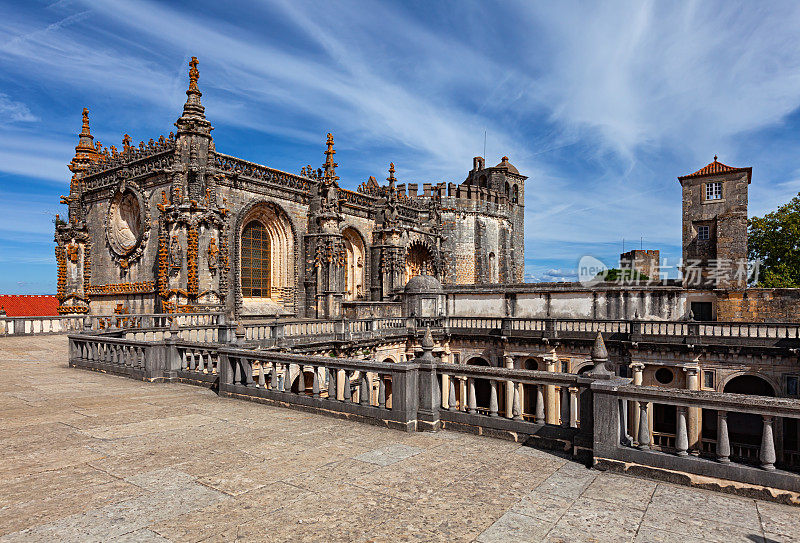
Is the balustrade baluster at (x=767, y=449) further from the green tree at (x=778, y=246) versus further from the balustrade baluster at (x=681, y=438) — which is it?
the green tree at (x=778, y=246)

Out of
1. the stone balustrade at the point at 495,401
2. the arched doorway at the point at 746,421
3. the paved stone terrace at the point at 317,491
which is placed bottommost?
the arched doorway at the point at 746,421

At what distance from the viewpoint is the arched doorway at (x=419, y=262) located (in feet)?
124

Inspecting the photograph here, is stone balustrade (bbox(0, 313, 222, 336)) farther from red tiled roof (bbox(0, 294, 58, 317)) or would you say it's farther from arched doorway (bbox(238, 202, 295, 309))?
red tiled roof (bbox(0, 294, 58, 317))

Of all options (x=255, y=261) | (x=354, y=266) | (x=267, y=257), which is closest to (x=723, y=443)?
(x=255, y=261)

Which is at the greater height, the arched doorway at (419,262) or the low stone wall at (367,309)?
the arched doorway at (419,262)

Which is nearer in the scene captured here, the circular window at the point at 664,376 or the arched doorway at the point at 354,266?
the circular window at the point at 664,376

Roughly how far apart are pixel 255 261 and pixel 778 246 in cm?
3904

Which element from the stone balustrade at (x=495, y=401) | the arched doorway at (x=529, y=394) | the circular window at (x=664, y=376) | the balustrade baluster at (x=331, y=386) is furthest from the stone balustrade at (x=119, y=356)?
the circular window at (x=664, y=376)

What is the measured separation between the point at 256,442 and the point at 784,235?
4561cm

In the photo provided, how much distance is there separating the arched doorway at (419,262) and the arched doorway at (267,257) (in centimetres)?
1275

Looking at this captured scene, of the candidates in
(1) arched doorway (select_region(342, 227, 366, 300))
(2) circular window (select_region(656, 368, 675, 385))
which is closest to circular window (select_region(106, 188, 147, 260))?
(1) arched doorway (select_region(342, 227, 366, 300))

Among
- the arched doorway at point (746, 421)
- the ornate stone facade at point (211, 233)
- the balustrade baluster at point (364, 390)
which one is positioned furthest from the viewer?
the arched doorway at point (746, 421)

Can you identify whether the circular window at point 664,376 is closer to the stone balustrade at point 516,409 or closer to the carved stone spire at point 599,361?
the stone balustrade at point 516,409

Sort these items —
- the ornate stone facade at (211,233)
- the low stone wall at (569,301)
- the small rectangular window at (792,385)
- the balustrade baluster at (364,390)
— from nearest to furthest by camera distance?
the balustrade baluster at (364,390) → the small rectangular window at (792,385) → the ornate stone facade at (211,233) → the low stone wall at (569,301)
